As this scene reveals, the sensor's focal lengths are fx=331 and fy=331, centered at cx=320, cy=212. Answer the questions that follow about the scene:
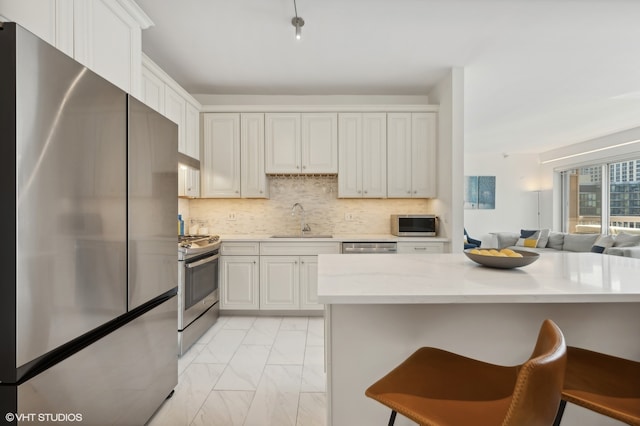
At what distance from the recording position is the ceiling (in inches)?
97.0

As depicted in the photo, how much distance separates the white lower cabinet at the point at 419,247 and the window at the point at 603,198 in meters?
5.16

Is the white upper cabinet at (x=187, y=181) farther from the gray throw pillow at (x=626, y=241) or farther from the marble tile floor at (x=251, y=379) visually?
the gray throw pillow at (x=626, y=241)

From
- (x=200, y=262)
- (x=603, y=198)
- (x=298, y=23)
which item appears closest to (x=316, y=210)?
(x=200, y=262)

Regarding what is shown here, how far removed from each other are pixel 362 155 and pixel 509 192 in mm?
6157

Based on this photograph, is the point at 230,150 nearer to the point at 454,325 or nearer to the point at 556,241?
the point at 454,325

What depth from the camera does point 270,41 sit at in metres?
2.93

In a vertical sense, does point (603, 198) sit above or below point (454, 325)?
above

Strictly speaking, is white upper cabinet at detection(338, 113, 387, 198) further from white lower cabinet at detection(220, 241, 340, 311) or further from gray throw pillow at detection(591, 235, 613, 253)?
gray throw pillow at detection(591, 235, 613, 253)

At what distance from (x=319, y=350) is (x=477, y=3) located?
2.92 m

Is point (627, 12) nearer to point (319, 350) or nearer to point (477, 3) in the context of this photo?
point (477, 3)

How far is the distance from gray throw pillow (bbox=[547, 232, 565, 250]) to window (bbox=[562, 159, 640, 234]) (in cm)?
115

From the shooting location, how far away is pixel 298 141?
12.8 feet

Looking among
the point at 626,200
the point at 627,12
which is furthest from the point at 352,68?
the point at 626,200

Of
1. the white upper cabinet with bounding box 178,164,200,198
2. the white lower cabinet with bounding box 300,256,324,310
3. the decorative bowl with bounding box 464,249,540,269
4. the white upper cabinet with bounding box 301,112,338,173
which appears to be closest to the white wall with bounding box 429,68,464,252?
the white upper cabinet with bounding box 301,112,338,173
